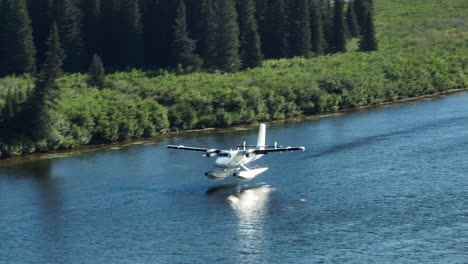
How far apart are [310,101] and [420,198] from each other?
54562 millimetres

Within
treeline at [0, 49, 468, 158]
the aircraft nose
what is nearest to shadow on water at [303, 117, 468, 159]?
the aircraft nose

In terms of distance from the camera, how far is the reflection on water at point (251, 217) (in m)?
67.6

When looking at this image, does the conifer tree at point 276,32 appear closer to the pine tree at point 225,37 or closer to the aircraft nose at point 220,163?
the pine tree at point 225,37

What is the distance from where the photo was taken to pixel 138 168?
96938mm

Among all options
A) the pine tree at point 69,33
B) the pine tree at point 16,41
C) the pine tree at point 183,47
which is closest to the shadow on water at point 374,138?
the pine tree at point 183,47

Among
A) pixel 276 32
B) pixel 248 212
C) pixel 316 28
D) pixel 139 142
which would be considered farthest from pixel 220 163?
pixel 316 28

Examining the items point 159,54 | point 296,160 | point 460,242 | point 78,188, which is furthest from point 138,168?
point 159,54

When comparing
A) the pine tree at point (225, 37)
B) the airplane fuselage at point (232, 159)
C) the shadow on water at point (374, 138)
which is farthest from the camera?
the pine tree at point (225, 37)

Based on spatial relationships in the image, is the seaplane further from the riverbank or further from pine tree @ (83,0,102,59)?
pine tree @ (83,0,102,59)

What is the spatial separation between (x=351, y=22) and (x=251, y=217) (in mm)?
119861

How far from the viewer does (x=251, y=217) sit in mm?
76562

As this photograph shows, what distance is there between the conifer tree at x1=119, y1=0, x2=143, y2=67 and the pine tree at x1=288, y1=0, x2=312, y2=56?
32.2m

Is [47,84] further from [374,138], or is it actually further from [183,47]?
[374,138]

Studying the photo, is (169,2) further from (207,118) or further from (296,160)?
(296,160)
